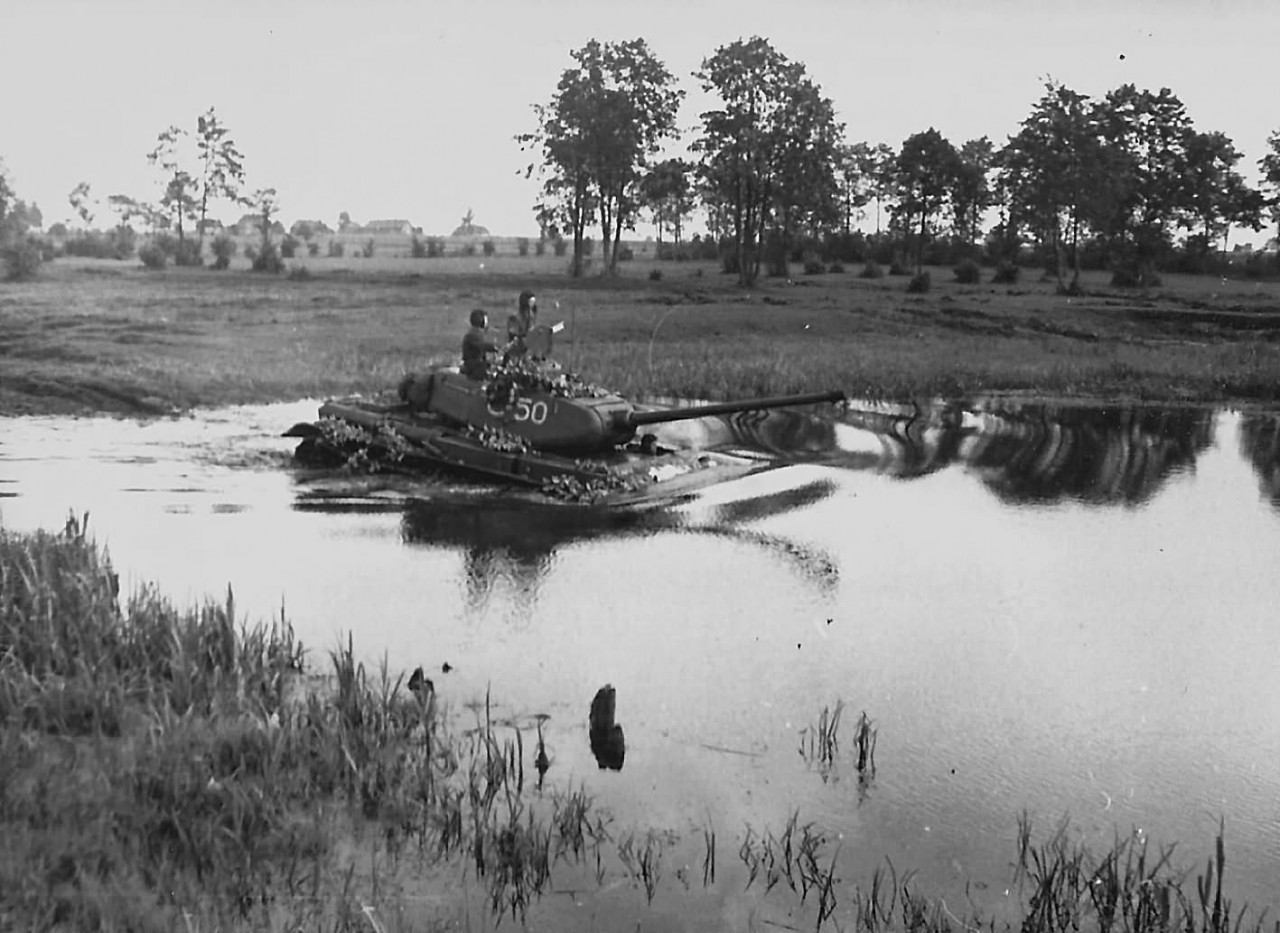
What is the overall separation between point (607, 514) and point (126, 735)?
19.2ft

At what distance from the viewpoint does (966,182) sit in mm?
26484

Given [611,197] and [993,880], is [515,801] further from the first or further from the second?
[611,197]

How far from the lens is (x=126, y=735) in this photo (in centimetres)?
596

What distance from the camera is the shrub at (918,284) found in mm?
25797

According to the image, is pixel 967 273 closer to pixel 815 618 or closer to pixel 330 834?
pixel 815 618

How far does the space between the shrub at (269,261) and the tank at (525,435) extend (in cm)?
583

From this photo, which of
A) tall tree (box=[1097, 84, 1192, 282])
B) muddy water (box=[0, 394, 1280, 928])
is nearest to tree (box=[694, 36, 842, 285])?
tall tree (box=[1097, 84, 1192, 282])

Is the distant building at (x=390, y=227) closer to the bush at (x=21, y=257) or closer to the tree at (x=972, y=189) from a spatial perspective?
the bush at (x=21, y=257)

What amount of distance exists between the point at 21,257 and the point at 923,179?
16.3 metres

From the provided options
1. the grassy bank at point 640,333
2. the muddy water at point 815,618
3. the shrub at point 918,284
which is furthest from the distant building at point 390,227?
the shrub at point 918,284

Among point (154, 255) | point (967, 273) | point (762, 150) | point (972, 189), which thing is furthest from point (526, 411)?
point (972, 189)

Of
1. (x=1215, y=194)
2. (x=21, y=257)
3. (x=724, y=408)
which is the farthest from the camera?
(x=1215, y=194)

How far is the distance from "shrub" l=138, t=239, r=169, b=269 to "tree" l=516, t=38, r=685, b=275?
504cm

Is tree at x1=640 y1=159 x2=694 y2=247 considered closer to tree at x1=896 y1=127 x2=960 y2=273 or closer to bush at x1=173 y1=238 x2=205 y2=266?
tree at x1=896 y1=127 x2=960 y2=273
